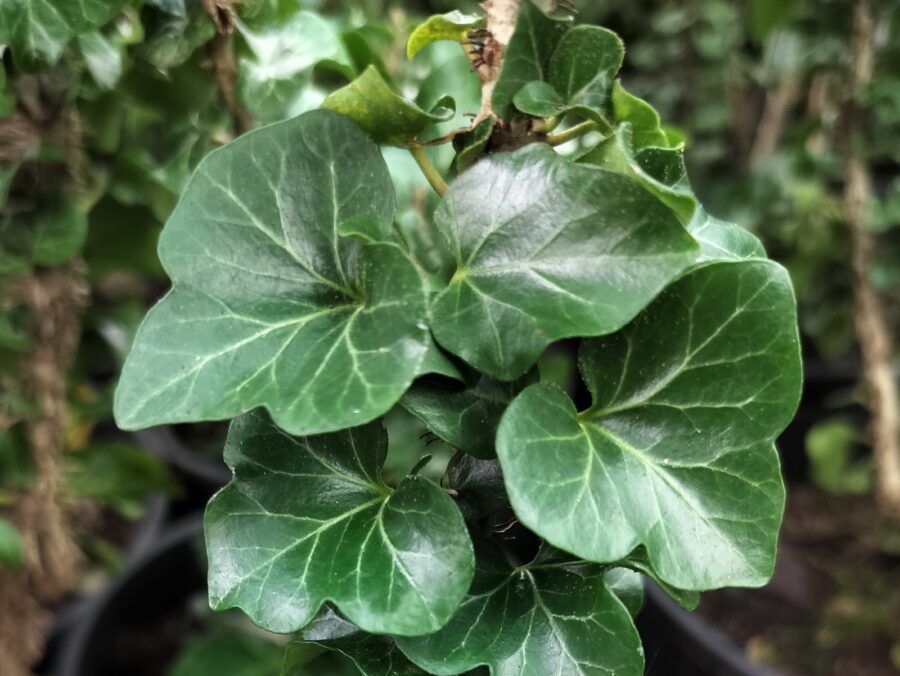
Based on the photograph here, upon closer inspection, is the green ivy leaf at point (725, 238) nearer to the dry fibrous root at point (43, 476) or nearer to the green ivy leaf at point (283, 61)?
the green ivy leaf at point (283, 61)

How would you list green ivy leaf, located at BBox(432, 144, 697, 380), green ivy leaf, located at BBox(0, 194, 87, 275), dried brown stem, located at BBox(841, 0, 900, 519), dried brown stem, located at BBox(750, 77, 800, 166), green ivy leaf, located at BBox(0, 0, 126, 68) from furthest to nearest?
dried brown stem, located at BBox(750, 77, 800, 166) < dried brown stem, located at BBox(841, 0, 900, 519) < green ivy leaf, located at BBox(0, 194, 87, 275) < green ivy leaf, located at BBox(0, 0, 126, 68) < green ivy leaf, located at BBox(432, 144, 697, 380)

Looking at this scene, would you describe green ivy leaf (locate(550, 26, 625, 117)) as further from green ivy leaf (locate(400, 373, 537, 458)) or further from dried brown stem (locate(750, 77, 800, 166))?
dried brown stem (locate(750, 77, 800, 166))

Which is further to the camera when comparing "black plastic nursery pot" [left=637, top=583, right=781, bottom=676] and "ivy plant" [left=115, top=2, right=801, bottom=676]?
"black plastic nursery pot" [left=637, top=583, right=781, bottom=676]

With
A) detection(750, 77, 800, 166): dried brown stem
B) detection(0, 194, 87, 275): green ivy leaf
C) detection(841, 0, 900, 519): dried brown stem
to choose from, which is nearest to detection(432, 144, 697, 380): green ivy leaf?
detection(0, 194, 87, 275): green ivy leaf

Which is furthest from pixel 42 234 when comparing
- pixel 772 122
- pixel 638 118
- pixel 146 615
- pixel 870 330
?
pixel 772 122

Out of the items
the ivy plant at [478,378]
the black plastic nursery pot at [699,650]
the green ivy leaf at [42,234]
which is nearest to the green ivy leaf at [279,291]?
the ivy plant at [478,378]

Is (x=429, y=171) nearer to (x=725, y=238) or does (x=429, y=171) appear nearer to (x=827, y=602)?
(x=725, y=238)
